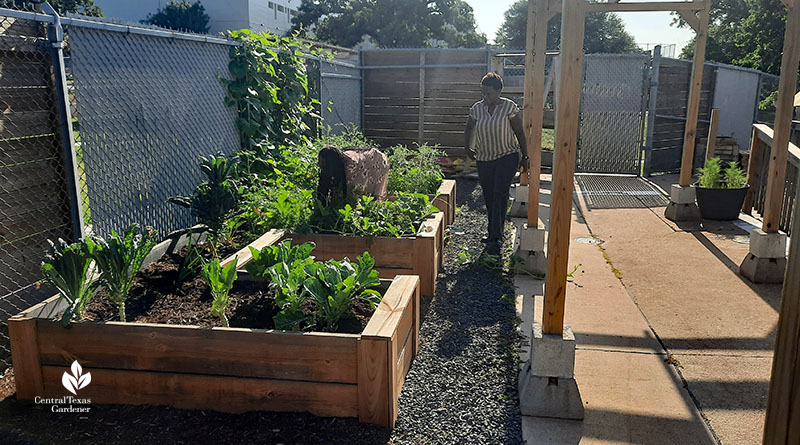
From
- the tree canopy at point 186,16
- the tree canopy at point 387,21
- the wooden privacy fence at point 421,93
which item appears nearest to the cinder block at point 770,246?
the wooden privacy fence at point 421,93

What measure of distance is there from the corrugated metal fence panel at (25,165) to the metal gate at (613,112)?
33.4 feet

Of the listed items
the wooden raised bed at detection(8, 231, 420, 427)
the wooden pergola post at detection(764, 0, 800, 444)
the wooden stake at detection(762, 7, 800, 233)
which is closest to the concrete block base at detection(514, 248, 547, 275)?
the wooden stake at detection(762, 7, 800, 233)

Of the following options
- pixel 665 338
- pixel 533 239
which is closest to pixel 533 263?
pixel 533 239

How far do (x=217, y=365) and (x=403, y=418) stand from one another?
102 centimetres

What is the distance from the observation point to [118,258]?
128 inches

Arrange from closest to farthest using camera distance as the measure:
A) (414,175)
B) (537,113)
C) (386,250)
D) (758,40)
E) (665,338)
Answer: (665,338) < (386,250) < (537,113) < (414,175) < (758,40)

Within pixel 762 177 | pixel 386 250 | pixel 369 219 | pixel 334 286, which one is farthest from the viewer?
pixel 762 177

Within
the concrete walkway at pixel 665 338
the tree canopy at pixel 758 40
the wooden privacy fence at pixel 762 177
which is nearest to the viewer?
the concrete walkway at pixel 665 338

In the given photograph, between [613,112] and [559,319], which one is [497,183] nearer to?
[559,319]

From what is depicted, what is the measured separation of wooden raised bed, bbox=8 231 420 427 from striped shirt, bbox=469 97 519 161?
11.1 ft

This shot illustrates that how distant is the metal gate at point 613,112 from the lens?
11758 mm

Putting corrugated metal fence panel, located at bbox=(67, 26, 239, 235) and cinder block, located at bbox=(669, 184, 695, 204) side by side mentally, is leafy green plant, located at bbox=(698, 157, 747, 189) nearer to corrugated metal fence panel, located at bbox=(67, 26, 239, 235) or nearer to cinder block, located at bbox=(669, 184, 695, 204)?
cinder block, located at bbox=(669, 184, 695, 204)

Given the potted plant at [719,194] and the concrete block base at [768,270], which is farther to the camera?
the potted plant at [719,194]

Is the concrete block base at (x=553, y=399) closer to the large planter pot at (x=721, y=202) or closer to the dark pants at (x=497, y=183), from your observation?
Result: the dark pants at (x=497, y=183)
